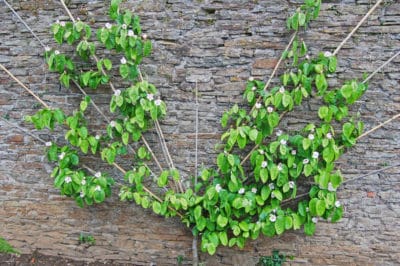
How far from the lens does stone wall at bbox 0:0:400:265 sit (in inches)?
98.9

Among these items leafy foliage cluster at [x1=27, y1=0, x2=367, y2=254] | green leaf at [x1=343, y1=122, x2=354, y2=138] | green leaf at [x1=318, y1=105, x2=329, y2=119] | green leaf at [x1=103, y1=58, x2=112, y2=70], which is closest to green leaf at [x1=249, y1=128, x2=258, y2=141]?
leafy foliage cluster at [x1=27, y1=0, x2=367, y2=254]

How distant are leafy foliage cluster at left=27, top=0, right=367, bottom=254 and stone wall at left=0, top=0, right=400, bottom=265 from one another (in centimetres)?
12

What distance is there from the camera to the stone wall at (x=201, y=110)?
251cm

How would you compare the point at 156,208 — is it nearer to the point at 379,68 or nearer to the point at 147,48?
the point at 147,48

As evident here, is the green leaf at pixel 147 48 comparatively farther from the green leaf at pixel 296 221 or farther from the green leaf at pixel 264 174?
the green leaf at pixel 296 221

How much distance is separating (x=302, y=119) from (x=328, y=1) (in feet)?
2.42

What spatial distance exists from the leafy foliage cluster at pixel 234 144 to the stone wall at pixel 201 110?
115mm

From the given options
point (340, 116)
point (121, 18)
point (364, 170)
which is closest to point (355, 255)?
point (364, 170)

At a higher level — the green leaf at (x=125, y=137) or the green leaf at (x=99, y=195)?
the green leaf at (x=125, y=137)

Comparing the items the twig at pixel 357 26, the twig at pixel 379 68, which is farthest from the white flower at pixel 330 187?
the twig at pixel 357 26

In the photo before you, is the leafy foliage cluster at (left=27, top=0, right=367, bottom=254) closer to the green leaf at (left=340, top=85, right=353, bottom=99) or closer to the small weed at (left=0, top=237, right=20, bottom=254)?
the green leaf at (left=340, top=85, right=353, bottom=99)

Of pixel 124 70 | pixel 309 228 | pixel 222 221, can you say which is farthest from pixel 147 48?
pixel 309 228

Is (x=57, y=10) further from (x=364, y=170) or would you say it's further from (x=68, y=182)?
(x=364, y=170)

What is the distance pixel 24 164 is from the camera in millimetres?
3010
